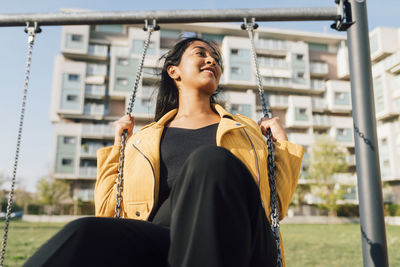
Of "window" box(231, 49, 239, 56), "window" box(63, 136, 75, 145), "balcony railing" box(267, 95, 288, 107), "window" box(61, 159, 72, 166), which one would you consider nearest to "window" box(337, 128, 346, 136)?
"balcony railing" box(267, 95, 288, 107)

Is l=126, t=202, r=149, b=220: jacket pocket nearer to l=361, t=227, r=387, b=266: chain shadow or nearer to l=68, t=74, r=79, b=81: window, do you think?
l=361, t=227, r=387, b=266: chain shadow

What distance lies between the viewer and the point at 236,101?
3131 cm

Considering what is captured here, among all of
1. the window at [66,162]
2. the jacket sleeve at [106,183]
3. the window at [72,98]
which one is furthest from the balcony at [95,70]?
the jacket sleeve at [106,183]

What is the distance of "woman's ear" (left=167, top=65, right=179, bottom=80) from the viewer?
2379 mm

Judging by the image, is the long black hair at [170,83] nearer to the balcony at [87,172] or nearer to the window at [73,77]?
the balcony at [87,172]

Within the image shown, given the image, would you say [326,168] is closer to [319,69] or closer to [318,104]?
[318,104]

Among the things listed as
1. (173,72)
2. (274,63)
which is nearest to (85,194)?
(274,63)

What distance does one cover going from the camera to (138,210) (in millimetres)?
1634

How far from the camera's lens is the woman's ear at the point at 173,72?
7.80ft

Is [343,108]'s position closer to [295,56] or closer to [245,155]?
[295,56]

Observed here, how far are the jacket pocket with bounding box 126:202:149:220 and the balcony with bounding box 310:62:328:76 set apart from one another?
35.6m

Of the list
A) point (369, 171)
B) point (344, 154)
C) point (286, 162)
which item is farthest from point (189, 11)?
point (344, 154)

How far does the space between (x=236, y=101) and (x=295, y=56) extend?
8147 millimetres

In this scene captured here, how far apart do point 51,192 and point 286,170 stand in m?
29.1
